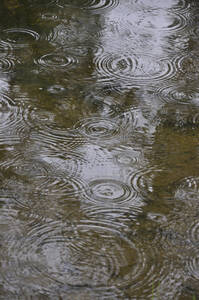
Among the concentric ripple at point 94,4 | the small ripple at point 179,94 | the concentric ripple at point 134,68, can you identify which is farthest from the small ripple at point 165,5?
the small ripple at point 179,94

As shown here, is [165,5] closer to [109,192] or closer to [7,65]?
[7,65]

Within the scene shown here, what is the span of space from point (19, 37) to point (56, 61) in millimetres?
457

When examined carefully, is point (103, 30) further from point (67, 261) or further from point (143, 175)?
point (67, 261)

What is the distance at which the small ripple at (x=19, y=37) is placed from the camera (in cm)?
362

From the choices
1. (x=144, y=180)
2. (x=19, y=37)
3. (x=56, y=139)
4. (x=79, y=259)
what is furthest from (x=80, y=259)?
(x=19, y=37)

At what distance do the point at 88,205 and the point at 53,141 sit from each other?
1.78ft

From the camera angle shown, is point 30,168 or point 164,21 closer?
point 30,168

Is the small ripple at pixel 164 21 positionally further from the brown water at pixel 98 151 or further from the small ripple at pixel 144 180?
the small ripple at pixel 144 180

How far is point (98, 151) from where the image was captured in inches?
105

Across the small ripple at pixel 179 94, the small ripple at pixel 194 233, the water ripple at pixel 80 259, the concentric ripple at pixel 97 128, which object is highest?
the small ripple at pixel 179 94

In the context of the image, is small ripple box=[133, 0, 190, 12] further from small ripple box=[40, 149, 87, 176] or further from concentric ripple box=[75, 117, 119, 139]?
small ripple box=[40, 149, 87, 176]

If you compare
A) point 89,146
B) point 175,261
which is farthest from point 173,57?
point 175,261

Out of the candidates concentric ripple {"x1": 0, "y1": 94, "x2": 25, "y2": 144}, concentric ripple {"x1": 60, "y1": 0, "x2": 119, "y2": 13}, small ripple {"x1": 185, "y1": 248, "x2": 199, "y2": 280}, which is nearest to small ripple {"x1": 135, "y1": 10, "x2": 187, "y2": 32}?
concentric ripple {"x1": 60, "y1": 0, "x2": 119, "y2": 13}

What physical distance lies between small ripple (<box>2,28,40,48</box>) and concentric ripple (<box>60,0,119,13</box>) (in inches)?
21.4
